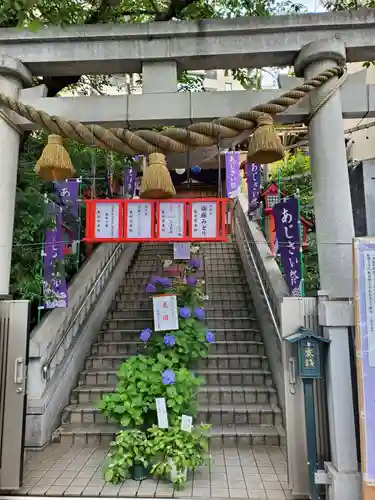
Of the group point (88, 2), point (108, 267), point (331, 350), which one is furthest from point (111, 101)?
point (108, 267)

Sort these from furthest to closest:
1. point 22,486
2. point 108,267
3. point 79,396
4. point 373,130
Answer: point 373,130 → point 108,267 → point 79,396 → point 22,486

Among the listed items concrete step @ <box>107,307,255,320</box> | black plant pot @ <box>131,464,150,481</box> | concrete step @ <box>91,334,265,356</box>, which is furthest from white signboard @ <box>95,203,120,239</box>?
concrete step @ <box>107,307,255,320</box>

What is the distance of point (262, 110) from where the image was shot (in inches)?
183

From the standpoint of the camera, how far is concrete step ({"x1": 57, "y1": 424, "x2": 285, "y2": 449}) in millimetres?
5812

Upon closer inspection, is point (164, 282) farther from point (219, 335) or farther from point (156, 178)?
point (156, 178)

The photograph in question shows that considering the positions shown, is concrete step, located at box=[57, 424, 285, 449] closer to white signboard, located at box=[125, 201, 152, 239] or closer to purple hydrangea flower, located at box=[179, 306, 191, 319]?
purple hydrangea flower, located at box=[179, 306, 191, 319]

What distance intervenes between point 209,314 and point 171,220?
3.95 meters

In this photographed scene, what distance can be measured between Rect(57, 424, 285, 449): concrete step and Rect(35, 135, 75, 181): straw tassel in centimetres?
375

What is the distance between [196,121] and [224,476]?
4312 millimetres

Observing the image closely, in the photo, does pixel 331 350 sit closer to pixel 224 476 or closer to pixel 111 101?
pixel 224 476

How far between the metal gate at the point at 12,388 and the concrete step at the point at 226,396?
219 centimetres

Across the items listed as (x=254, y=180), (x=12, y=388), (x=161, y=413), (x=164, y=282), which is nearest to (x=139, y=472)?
(x=161, y=413)

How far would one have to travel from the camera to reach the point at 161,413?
4.63m

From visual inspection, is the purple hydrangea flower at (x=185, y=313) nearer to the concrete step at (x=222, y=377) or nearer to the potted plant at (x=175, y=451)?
the concrete step at (x=222, y=377)
